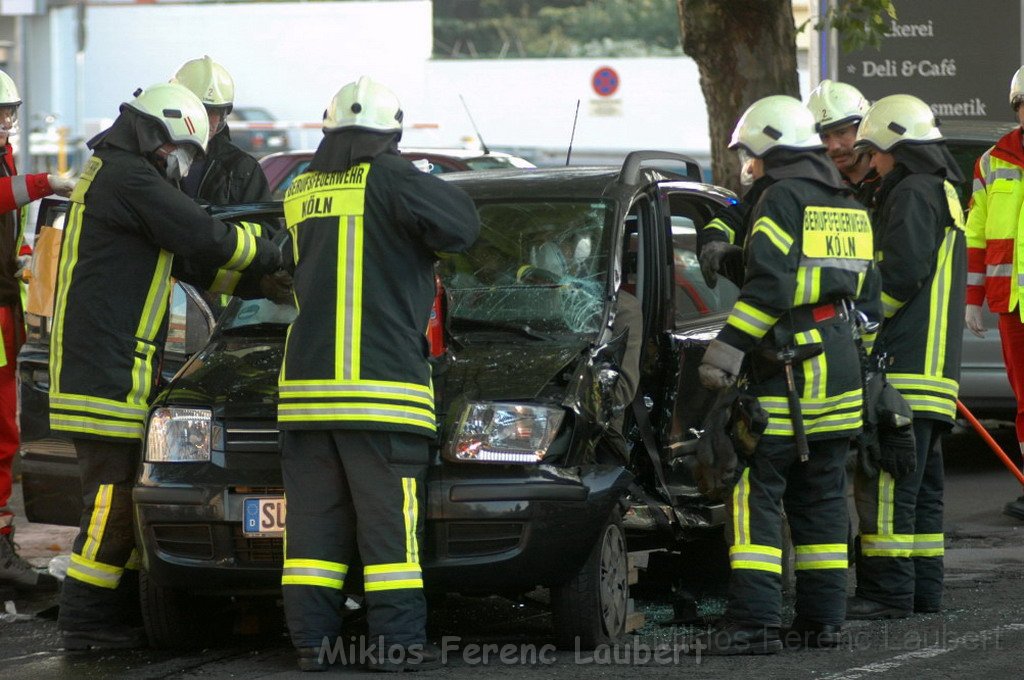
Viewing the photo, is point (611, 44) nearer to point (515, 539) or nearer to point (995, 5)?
point (995, 5)

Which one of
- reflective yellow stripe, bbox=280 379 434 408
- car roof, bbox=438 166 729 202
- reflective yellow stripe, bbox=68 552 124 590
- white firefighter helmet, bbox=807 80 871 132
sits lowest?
reflective yellow stripe, bbox=68 552 124 590

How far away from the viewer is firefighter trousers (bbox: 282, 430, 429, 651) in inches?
217

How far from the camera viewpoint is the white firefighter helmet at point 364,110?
568 centimetres

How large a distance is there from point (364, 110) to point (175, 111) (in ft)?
3.15

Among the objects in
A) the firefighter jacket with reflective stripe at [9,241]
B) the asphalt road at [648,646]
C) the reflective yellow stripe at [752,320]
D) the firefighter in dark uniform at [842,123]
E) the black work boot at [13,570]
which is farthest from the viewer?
the firefighter jacket with reflective stripe at [9,241]

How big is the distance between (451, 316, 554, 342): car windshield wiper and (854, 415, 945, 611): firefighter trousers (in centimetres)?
149

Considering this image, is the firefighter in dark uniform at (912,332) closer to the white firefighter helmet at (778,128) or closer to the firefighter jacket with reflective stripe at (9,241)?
the white firefighter helmet at (778,128)

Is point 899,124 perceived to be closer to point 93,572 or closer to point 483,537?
point 483,537

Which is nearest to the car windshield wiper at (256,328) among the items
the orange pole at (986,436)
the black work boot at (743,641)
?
the black work boot at (743,641)

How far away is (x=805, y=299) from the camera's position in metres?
6.01

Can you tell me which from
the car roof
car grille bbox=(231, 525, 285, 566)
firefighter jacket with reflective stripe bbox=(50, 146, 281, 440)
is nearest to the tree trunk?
the car roof

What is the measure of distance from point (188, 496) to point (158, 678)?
0.63m

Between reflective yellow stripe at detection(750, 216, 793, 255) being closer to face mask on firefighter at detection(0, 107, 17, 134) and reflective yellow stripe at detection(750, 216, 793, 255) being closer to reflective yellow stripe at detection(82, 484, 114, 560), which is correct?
reflective yellow stripe at detection(82, 484, 114, 560)

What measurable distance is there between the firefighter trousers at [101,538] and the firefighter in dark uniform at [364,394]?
95 cm
